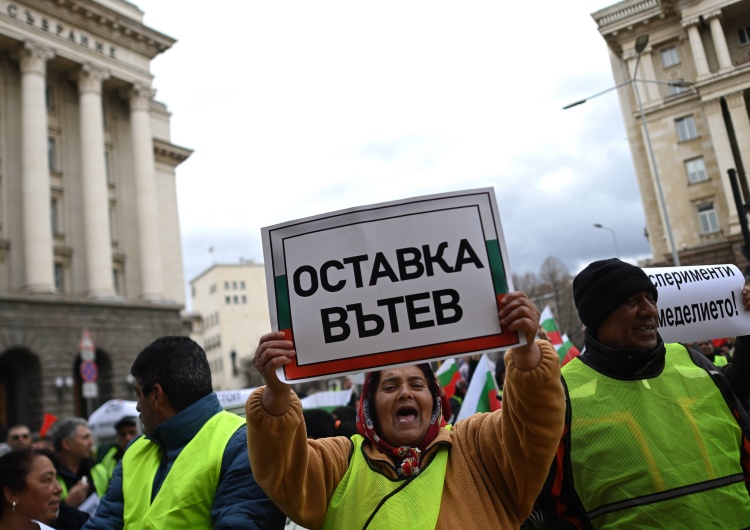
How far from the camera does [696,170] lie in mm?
34438

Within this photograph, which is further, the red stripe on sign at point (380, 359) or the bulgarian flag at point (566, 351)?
the bulgarian flag at point (566, 351)

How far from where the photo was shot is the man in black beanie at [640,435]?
254 centimetres

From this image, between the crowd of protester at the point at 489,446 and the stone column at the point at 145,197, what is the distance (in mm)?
29850

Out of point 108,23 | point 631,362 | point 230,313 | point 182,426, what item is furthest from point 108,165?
point 230,313

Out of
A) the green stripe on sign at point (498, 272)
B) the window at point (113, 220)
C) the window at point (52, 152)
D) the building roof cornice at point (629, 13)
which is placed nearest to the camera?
the green stripe on sign at point (498, 272)

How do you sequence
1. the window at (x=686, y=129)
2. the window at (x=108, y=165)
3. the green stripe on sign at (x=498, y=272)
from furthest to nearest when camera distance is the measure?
the window at (x=686, y=129) < the window at (x=108, y=165) < the green stripe on sign at (x=498, y=272)

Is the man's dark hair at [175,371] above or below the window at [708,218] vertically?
below

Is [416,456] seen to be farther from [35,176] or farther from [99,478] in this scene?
[35,176]

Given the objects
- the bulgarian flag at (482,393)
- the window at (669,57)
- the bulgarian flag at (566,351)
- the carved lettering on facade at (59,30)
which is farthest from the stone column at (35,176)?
the window at (669,57)

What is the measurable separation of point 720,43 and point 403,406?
37408mm

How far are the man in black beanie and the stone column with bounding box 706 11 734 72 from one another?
118ft

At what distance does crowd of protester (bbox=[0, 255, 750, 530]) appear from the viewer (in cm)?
230

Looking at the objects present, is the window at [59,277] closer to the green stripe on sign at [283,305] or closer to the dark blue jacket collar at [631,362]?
the green stripe on sign at [283,305]

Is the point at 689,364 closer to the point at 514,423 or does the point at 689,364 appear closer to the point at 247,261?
the point at 514,423
